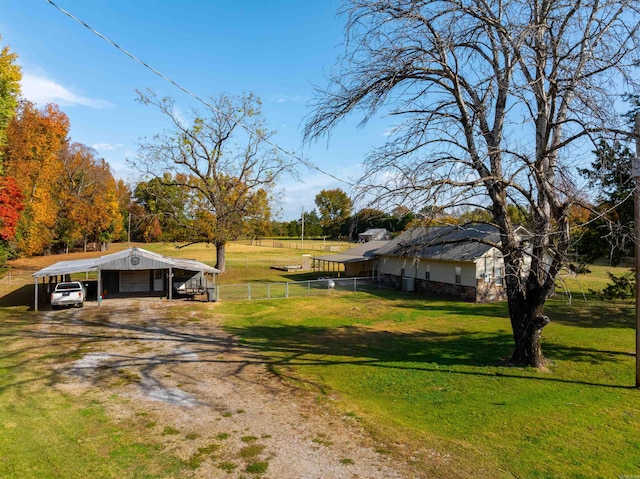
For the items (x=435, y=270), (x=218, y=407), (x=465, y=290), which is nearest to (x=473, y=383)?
(x=218, y=407)

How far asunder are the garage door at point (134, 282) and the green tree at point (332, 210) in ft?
47.3

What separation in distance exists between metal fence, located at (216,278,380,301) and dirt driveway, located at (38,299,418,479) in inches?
387

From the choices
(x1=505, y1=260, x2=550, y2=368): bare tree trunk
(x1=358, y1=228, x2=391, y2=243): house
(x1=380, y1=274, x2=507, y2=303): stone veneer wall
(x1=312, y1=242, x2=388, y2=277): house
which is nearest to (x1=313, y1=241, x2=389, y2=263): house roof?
(x1=312, y1=242, x2=388, y2=277): house

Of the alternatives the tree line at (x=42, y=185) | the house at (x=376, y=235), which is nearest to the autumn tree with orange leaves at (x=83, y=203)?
the tree line at (x=42, y=185)

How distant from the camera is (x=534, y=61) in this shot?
10.2 m

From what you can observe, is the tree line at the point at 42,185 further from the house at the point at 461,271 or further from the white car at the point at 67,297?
the house at the point at 461,271

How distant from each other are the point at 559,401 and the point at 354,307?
14.7m

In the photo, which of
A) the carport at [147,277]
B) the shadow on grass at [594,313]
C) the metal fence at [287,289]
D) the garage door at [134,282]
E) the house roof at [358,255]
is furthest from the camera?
the house roof at [358,255]

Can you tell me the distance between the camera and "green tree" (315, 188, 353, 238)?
32.7ft

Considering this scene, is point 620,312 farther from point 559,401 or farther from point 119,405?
point 119,405

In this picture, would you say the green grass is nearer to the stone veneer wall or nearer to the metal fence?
the stone veneer wall

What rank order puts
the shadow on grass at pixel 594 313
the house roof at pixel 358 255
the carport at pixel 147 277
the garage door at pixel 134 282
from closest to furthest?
1. the shadow on grass at pixel 594 313
2. the carport at pixel 147 277
3. the garage door at pixel 134 282
4. the house roof at pixel 358 255

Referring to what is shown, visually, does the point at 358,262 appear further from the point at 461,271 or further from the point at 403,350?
the point at 403,350

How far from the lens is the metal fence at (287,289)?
26.9 m
